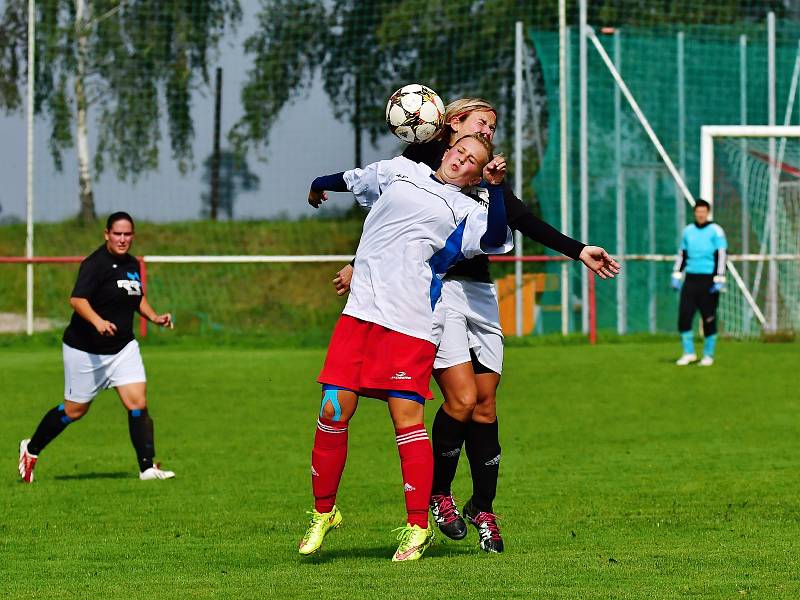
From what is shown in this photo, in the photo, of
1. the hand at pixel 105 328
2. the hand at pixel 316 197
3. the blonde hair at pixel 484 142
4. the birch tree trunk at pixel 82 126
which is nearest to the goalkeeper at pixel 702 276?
the hand at pixel 105 328

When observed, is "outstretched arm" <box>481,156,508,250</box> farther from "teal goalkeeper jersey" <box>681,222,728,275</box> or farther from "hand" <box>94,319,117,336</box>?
"teal goalkeeper jersey" <box>681,222,728,275</box>

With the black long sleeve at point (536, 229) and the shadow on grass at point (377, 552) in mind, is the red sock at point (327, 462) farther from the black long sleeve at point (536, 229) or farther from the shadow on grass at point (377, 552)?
the black long sleeve at point (536, 229)

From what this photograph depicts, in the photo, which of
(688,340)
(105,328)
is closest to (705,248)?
(688,340)

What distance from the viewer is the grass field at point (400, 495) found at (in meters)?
6.12

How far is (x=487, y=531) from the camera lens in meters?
6.96

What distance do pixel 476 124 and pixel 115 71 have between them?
1973 centimetres

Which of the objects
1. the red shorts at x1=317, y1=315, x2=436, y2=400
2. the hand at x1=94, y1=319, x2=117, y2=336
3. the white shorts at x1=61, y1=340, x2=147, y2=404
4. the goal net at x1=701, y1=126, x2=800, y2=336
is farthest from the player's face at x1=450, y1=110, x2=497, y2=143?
the goal net at x1=701, y1=126, x2=800, y2=336

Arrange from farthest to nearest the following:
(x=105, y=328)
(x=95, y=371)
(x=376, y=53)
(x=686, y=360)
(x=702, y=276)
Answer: (x=376, y=53) → (x=702, y=276) → (x=686, y=360) → (x=95, y=371) → (x=105, y=328)

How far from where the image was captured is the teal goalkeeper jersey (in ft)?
61.7

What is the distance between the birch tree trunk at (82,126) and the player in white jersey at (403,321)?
19.1 meters

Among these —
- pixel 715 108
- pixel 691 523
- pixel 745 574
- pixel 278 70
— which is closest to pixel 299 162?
pixel 278 70

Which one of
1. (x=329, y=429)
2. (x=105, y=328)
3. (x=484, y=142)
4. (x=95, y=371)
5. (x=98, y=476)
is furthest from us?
(x=98, y=476)

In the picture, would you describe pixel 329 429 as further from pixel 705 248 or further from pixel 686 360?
pixel 705 248

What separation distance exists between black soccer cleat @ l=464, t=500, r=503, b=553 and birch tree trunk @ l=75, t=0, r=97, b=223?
19.0 m
